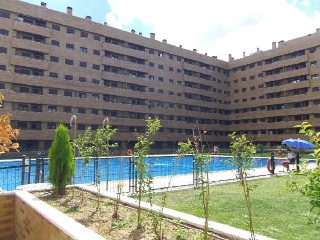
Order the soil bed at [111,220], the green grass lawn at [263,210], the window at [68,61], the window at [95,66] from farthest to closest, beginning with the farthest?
1. the window at [95,66]
2. the window at [68,61]
3. the green grass lawn at [263,210]
4. the soil bed at [111,220]

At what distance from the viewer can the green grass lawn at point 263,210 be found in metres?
6.29

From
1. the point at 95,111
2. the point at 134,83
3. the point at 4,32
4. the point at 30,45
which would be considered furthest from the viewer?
the point at 134,83

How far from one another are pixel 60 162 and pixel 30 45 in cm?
4063

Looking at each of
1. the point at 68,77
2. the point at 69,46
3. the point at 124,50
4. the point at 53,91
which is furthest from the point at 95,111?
the point at 124,50

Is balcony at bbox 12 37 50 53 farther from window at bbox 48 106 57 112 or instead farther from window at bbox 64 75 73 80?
window at bbox 48 106 57 112

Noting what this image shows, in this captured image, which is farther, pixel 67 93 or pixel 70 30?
pixel 70 30

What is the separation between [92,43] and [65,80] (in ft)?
28.9

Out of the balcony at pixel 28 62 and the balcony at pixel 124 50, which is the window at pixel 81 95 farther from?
the balcony at pixel 124 50

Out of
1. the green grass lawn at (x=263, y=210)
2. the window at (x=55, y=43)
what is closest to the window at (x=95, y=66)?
the window at (x=55, y=43)

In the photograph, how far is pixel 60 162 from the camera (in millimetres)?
8094

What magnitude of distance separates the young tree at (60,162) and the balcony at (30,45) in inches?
1562

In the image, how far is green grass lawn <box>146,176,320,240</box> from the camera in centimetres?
629

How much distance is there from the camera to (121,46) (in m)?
54.1

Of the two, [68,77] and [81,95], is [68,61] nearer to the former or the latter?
[68,77]
